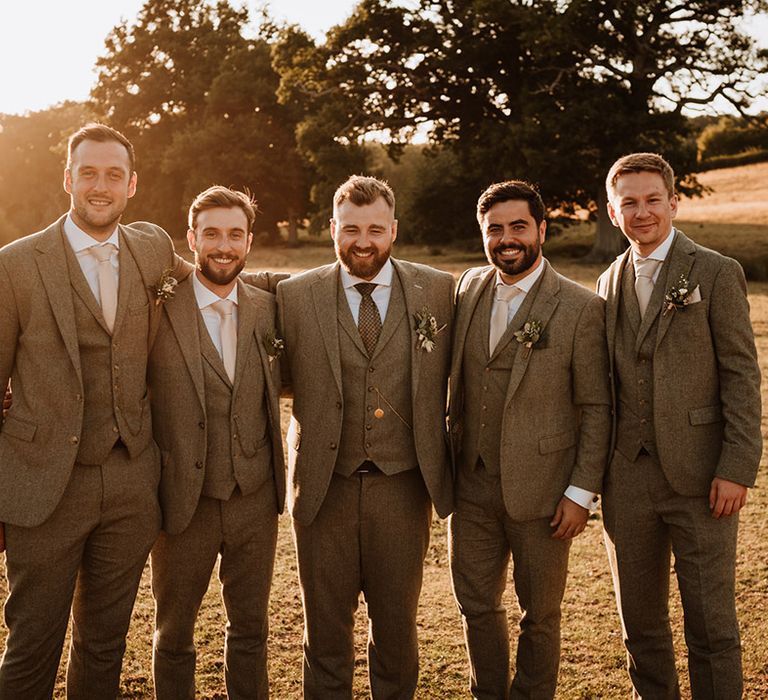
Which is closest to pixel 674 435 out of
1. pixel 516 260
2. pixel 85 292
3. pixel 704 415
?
pixel 704 415

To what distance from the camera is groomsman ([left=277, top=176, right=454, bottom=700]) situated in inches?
167

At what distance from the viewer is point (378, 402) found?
4.25 meters

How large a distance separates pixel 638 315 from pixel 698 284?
32cm

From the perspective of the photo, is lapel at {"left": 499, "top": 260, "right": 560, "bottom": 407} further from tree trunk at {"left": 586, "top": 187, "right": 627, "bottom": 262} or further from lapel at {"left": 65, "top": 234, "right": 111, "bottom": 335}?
tree trunk at {"left": 586, "top": 187, "right": 627, "bottom": 262}

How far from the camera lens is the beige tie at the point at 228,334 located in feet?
13.8

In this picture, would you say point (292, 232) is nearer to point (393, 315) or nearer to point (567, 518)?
point (393, 315)

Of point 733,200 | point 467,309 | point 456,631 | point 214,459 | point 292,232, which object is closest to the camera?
point 214,459

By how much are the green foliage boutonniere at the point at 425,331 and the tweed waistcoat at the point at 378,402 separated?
0.06m

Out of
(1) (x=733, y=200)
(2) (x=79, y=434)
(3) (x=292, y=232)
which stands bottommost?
(2) (x=79, y=434)

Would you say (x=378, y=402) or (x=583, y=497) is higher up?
(x=378, y=402)

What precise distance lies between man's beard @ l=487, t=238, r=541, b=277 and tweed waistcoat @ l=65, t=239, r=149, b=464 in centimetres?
191

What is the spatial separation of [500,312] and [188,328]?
1.63 meters

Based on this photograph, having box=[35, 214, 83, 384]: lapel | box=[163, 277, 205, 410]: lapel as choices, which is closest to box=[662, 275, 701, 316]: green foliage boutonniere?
box=[163, 277, 205, 410]: lapel

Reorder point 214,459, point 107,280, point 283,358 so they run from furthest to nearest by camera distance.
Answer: point 283,358
point 214,459
point 107,280
